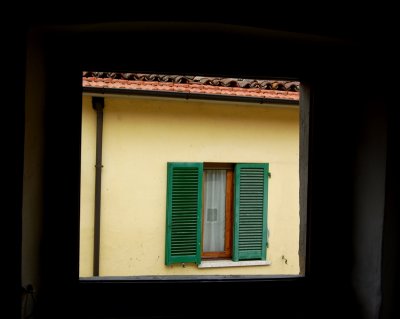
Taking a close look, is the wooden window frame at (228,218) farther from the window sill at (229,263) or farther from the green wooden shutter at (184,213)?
the green wooden shutter at (184,213)

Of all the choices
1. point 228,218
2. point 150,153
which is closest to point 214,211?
point 228,218

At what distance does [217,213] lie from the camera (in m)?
4.29

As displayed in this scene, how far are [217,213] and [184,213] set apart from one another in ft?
1.63

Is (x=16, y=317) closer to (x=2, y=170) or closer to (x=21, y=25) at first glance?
(x=2, y=170)

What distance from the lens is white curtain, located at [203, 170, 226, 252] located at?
13.9 feet

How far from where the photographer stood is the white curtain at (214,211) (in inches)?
166

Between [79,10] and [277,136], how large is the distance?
3370 millimetres

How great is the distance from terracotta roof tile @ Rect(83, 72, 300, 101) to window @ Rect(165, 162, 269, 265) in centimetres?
93

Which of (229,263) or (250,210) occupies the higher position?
(250,210)

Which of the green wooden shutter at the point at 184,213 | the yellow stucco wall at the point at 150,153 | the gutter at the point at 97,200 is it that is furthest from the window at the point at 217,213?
the gutter at the point at 97,200

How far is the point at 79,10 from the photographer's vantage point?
113 cm

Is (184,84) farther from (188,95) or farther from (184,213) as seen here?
(184,213)

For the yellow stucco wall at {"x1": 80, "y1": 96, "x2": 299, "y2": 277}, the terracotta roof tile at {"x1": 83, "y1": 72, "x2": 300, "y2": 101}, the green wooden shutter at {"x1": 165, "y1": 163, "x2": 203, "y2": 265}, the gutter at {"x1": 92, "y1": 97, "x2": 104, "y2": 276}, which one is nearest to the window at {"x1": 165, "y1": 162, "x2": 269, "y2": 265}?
the green wooden shutter at {"x1": 165, "y1": 163, "x2": 203, "y2": 265}

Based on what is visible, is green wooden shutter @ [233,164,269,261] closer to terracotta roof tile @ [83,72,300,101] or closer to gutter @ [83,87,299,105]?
gutter @ [83,87,299,105]
